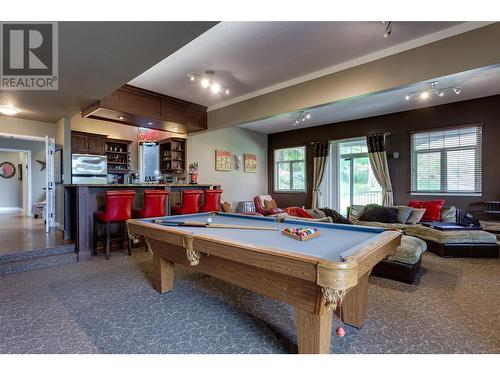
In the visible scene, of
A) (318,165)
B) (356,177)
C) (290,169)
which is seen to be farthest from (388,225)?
(290,169)

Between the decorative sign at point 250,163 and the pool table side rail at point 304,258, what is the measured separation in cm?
Result: 597

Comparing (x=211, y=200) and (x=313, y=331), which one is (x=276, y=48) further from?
(x=313, y=331)

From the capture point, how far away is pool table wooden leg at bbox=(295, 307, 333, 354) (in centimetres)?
150

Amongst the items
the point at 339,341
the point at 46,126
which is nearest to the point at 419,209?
the point at 339,341

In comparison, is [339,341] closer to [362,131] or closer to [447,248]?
[447,248]

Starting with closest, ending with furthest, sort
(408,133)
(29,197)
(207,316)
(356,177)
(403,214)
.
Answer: (207,316) → (403,214) → (408,133) → (356,177) → (29,197)

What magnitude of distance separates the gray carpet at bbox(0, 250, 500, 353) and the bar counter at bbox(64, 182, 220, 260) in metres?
0.76

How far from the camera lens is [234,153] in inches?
300

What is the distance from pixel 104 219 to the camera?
12.8 ft

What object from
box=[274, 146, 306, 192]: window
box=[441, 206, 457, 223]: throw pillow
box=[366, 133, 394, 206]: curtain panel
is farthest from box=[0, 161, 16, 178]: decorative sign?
box=[441, 206, 457, 223]: throw pillow

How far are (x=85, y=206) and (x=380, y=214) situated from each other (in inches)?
222

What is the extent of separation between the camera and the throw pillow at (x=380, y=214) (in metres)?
5.14

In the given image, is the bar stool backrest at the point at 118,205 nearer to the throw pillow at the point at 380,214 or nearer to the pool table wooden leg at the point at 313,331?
the pool table wooden leg at the point at 313,331
